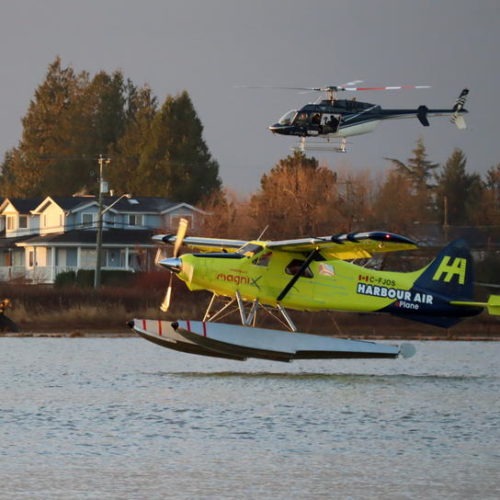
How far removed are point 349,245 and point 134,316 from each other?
23346 mm

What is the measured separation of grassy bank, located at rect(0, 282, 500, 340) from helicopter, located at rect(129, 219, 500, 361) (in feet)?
46.1

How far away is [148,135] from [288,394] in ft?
277

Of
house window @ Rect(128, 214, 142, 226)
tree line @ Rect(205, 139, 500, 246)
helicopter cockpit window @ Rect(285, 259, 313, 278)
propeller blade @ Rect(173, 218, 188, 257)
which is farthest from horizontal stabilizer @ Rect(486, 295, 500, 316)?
house window @ Rect(128, 214, 142, 226)

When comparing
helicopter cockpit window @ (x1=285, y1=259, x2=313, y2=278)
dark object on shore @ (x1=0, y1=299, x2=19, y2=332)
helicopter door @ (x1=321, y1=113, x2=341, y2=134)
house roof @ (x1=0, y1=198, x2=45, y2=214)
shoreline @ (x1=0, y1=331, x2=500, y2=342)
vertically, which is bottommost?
shoreline @ (x1=0, y1=331, x2=500, y2=342)

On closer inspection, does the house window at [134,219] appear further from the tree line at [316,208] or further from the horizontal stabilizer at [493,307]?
the horizontal stabilizer at [493,307]

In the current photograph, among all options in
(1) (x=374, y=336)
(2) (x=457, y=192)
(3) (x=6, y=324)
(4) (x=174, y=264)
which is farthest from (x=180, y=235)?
(2) (x=457, y=192)

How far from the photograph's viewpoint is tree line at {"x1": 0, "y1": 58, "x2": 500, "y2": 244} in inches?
2916

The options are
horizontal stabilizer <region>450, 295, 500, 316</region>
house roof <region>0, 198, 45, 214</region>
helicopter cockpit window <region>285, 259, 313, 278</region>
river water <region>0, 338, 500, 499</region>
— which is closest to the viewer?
river water <region>0, 338, 500, 499</region>

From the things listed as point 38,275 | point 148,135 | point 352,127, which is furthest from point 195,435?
point 148,135

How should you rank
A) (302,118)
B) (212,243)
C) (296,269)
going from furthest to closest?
(302,118) < (212,243) < (296,269)

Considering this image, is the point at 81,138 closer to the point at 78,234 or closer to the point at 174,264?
the point at 78,234

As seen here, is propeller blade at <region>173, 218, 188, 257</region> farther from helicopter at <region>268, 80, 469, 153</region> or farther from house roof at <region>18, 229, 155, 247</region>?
house roof at <region>18, 229, 155, 247</region>

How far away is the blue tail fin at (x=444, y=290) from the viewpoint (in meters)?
32.4

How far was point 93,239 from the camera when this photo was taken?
8456 cm
